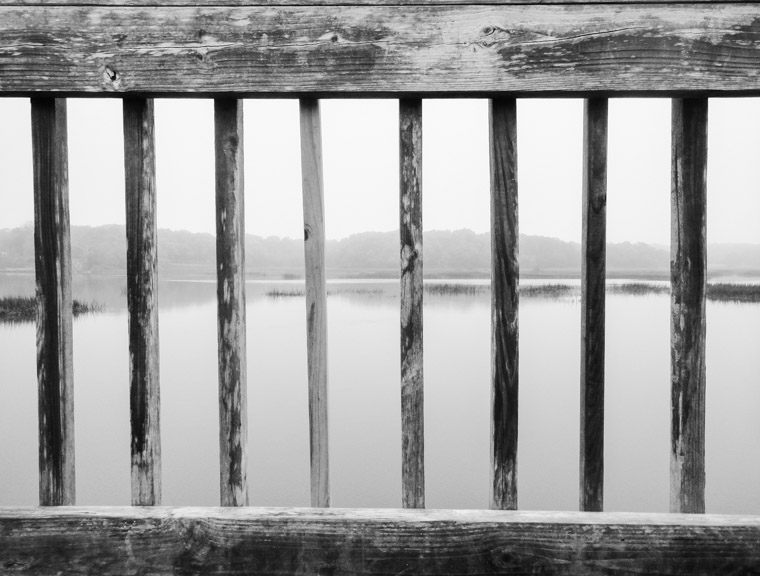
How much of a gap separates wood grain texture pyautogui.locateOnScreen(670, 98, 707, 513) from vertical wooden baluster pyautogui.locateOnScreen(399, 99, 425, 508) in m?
0.55

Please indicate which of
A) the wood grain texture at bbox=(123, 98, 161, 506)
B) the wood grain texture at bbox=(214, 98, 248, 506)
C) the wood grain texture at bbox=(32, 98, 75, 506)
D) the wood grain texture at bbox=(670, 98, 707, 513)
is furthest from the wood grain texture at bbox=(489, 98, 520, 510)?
the wood grain texture at bbox=(32, 98, 75, 506)

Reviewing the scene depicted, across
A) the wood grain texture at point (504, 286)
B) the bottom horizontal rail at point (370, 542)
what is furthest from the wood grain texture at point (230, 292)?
the wood grain texture at point (504, 286)

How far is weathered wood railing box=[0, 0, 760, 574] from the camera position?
3.32ft

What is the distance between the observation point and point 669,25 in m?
1.01

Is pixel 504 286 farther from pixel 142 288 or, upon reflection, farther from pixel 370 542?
pixel 142 288

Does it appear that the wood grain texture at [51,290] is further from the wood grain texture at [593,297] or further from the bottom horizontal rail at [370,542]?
the wood grain texture at [593,297]

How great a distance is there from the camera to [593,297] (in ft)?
3.59

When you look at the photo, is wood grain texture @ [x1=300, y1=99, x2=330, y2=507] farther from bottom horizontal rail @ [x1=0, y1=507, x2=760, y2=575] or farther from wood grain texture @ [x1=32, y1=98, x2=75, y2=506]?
wood grain texture @ [x1=32, y1=98, x2=75, y2=506]

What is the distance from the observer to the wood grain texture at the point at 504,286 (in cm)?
108

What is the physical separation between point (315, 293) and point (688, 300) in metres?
0.80

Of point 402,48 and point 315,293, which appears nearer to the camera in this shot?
point 402,48

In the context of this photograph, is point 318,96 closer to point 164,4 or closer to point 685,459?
point 164,4

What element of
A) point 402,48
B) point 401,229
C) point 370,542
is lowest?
point 370,542

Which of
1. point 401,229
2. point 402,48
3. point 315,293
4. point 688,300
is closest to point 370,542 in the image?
point 315,293
